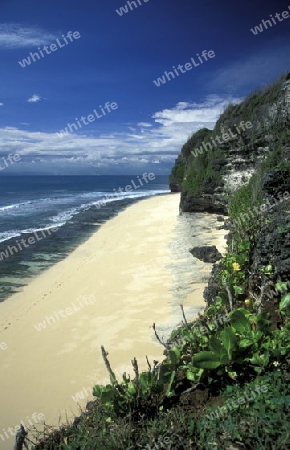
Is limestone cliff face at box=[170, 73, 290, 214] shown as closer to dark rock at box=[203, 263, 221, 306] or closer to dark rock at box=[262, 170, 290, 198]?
dark rock at box=[262, 170, 290, 198]

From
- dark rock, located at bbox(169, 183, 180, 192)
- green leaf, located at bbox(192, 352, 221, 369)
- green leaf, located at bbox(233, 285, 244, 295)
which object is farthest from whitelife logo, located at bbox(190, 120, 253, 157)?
dark rock, located at bbox(169, 183, 180, 192)

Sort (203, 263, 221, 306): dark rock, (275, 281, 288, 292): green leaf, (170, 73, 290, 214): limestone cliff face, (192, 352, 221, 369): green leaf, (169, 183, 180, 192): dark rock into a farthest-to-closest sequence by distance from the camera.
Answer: (169, 183, 180, 192): dark rock, (170, 73, 290, 214): limestone cliff face, (203, 263, 221, 306): dark rock, (275, 281, 288, 292): green leaf, (192, 352, 221, 369): green leaf

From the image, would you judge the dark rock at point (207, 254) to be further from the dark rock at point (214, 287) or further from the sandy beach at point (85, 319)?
the dark rock at point (214, 287)

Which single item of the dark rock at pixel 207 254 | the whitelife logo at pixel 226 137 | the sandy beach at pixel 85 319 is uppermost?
the whitelife logo at pixel 226 137

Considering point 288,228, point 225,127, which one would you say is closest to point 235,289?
point 288,228

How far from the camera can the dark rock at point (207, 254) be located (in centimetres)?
1354

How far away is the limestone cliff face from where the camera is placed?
61.1 feet

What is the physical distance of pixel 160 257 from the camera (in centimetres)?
1545

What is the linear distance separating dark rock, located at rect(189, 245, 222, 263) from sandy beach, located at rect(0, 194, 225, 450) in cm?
42

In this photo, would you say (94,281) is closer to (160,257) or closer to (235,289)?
(160,257)

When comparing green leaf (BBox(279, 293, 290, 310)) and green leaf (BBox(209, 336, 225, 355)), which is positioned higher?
green leaf (BBox(209, 336, 225, 355))

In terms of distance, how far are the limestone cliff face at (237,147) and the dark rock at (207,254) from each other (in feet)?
11.9

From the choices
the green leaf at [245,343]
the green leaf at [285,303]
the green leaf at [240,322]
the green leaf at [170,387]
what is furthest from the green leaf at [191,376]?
the green leaf at [285,303]

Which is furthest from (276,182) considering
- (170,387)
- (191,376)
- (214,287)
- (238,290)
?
(170,387)
